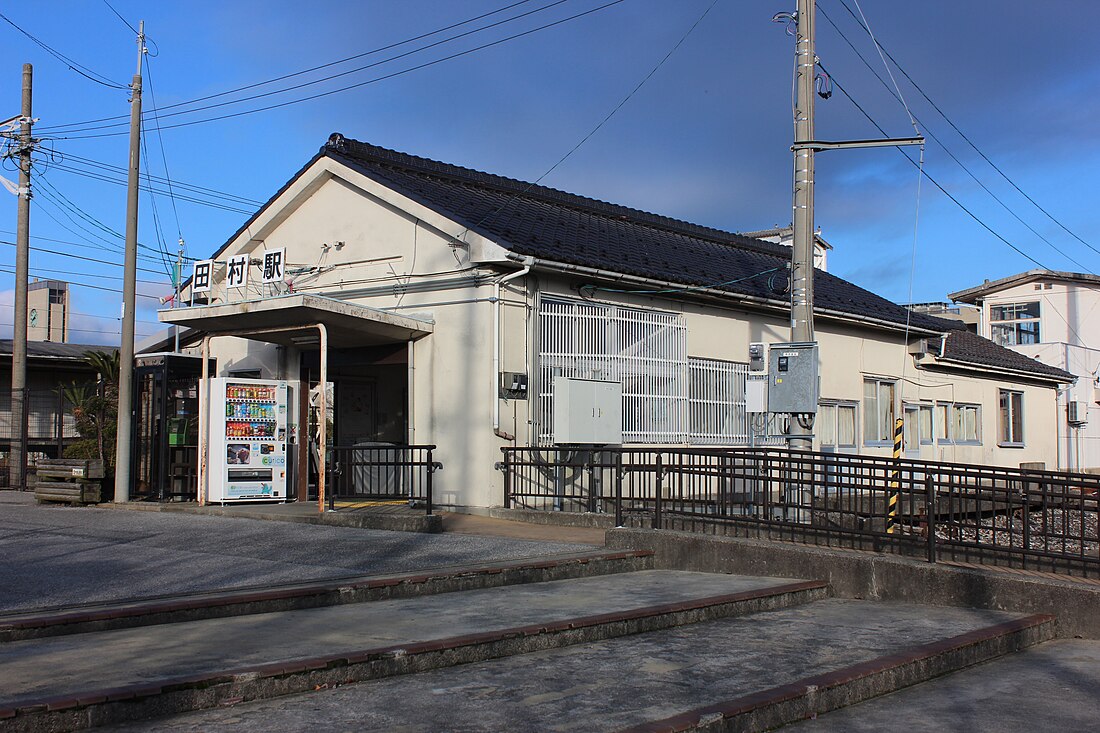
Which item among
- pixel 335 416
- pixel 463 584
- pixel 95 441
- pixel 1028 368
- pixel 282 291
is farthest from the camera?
pixel 1028 368

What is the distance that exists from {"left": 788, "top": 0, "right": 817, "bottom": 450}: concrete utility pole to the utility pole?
35.5 ft

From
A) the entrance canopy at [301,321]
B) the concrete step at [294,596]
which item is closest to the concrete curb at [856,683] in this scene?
the concrete step at [294,596]

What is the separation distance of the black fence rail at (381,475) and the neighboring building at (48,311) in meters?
33.3

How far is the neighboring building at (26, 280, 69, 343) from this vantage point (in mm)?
45688

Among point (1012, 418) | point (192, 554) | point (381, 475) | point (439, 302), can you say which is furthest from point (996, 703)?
point (1012, 418)

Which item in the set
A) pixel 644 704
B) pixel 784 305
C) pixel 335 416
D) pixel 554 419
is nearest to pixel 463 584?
pixel 644 704

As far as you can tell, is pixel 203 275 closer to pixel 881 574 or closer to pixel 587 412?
pixel 587 412

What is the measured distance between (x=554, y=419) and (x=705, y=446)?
3.73m

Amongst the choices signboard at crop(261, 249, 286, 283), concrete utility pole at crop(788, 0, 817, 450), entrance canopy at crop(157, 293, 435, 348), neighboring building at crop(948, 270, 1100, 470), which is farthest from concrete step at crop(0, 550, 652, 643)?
neighboring building at crop(948, 270, 1100, 470)

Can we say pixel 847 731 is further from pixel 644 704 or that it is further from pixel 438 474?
pixel 438 474

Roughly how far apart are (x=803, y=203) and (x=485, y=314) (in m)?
4.86

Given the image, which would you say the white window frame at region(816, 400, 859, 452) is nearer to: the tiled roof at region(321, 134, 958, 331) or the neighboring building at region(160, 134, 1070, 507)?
the neighboring building at region(160, 134, 1070, 507)

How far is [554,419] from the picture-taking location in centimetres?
1463

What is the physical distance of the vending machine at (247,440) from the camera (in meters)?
14.9
